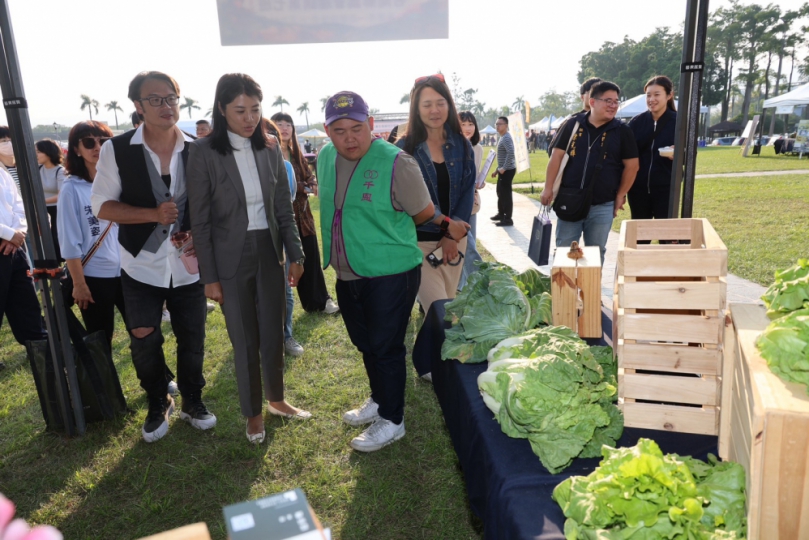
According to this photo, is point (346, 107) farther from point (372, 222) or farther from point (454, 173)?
point (454, 173)

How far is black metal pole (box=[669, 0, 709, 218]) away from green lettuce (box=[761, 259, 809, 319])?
4.30 feet

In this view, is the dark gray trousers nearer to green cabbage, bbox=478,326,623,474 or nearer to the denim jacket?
the denim jacket

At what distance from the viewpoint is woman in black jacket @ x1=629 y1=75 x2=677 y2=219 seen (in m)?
4.54

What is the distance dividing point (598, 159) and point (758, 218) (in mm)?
6733

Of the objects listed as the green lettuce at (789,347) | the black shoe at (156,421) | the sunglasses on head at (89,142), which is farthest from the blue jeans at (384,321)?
the sunglasses on head at (89,142)

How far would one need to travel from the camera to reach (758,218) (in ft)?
30.1

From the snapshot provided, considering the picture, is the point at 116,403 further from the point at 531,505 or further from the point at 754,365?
the point at 754,365

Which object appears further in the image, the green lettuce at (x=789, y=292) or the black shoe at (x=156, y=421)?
the black shoe at (x=156, y=421)

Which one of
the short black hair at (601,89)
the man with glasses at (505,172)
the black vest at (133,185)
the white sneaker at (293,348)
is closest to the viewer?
the black vest at (133,185)

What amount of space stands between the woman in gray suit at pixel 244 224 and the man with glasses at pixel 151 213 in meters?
0.25

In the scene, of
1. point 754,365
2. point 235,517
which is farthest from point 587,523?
point 235,517

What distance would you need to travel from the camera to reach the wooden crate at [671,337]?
5.32 ft

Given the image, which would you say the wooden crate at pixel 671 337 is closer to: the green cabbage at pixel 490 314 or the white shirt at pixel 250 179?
the green cabbage at pixel 490 314

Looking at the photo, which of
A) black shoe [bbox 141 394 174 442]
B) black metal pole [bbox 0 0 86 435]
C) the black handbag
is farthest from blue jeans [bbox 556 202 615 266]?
black metal pole [bbox 0 0 86 435]
